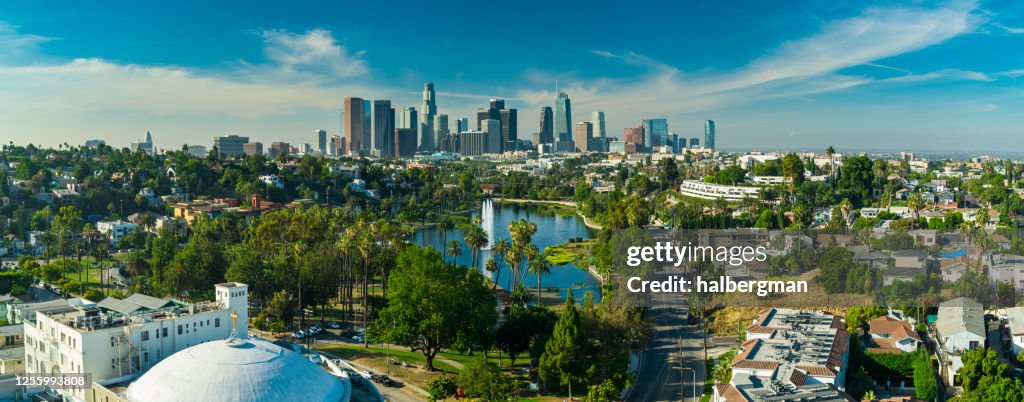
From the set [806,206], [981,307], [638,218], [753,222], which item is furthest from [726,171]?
[981,307]

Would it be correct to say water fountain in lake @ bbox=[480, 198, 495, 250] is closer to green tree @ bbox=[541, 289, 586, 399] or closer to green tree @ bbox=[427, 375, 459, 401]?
green tree @ bbox=[541, 289, 586, 399]

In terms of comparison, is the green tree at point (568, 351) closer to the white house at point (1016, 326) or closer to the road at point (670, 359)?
the road at point (670, 359)

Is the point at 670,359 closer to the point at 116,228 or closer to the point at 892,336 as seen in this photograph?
the point at 892,336

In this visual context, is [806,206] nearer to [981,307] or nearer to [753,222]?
[753,222]

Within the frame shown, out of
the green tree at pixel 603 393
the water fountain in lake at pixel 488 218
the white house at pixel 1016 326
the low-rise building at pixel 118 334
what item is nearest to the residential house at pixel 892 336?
the white house at pixel 1016 326

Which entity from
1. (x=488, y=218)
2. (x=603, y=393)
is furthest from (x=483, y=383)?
(x=488, y=218)

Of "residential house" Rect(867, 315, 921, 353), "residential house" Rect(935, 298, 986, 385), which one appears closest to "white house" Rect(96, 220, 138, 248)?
"residential house" Rect(867, 315, 921, 353)
